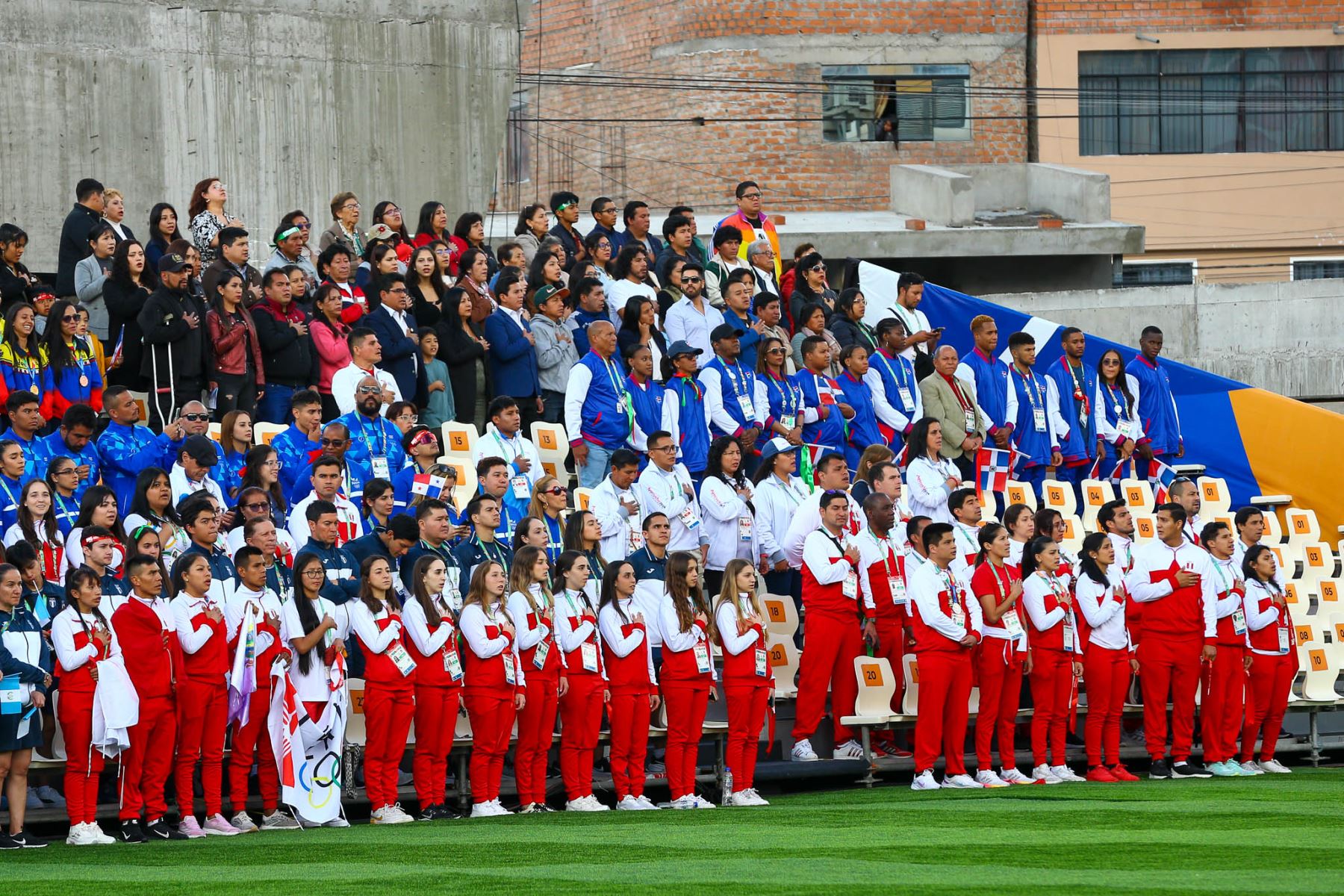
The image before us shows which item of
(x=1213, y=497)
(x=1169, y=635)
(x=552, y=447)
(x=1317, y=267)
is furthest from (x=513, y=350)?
(x=1317, y=267)

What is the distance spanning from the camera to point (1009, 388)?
1650 cm

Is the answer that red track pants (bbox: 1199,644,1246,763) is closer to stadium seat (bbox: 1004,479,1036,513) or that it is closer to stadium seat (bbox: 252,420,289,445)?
stadium seat (bbox: 1004,479,1036,513)

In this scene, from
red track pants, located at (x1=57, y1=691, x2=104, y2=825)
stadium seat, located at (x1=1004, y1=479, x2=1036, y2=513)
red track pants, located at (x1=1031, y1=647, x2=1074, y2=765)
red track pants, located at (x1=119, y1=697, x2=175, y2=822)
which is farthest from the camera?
stadium seat, located at (x1=1004, y1=479, x2=1036, y2=513)

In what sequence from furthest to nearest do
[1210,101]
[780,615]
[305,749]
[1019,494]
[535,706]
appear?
[1210,101], [1019,494], [780,615], [535,706], [305,749]

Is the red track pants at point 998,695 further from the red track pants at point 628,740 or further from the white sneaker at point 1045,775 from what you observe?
the red track pants at point 628,740

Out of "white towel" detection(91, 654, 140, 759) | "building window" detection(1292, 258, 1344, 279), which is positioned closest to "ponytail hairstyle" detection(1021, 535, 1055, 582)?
"white towel" detection(91, 654, 140, 759)

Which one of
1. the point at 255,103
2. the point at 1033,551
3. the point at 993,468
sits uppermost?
the point at 255,103

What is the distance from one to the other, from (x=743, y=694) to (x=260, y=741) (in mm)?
2979

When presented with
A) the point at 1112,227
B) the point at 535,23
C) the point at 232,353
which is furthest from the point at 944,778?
the point at 535,23

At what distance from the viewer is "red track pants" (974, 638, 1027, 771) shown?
13.1 meters

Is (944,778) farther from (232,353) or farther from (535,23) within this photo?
(535,23)

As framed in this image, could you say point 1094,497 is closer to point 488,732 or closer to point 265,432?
point 488,732

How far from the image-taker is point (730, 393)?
15.2 metres

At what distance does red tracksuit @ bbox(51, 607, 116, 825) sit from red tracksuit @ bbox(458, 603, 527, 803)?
84.2 inches
